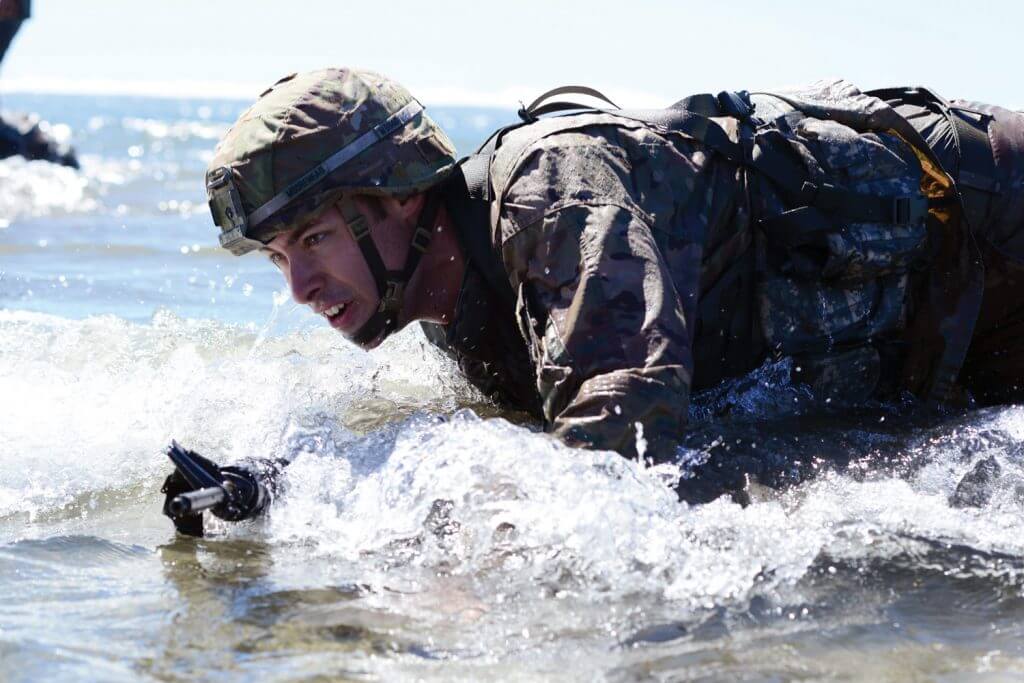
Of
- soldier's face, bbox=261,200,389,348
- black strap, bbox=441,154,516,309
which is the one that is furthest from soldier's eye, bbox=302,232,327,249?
black strap, bbox=441,154,516,309

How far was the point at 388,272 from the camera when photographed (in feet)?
12.9

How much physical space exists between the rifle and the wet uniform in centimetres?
77

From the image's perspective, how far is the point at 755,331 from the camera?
4070 mm

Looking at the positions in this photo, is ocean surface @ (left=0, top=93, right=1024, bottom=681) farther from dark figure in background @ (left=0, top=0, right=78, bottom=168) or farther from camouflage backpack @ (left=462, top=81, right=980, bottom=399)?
dark figure in background @ (left=0, top=0, right=78, bottom=168)

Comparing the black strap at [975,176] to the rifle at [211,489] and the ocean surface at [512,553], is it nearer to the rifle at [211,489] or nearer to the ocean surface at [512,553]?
the ocean surface at [512,553]

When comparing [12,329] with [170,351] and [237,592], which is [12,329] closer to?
Result: [170,351]

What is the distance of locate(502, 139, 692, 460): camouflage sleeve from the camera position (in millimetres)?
3223

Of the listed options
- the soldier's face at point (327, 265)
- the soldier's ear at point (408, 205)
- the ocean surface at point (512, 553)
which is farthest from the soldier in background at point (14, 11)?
the soldier's ear at point (408, 205)

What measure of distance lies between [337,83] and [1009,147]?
6.85 feet

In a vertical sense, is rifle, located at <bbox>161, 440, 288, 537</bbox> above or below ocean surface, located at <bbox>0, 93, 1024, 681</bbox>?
above

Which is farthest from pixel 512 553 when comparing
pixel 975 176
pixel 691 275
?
pixel 975 176

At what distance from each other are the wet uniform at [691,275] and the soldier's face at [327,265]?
12.2 inches

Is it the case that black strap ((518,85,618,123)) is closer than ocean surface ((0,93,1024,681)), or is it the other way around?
ocean surface ((0,93,1024,681))

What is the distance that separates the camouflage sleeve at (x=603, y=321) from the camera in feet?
10.6
